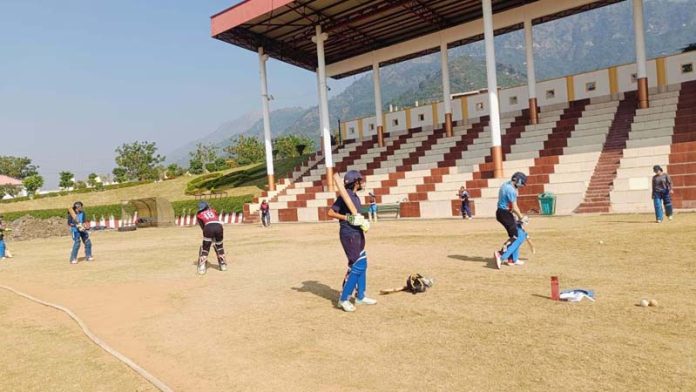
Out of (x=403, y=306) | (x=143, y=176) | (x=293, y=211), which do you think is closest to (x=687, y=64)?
(x=293, y=211)

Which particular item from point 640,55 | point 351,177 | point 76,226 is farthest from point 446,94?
point 351,177

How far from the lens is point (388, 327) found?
5578 millimetres

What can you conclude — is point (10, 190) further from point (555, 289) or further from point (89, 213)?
point (555, 289)

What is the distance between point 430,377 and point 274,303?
11.9 ft

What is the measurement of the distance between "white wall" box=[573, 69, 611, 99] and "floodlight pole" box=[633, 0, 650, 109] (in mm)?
4172

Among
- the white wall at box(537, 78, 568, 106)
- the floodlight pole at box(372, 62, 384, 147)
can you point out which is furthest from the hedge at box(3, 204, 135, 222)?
the white wall at box(537, 78, 568, 106)

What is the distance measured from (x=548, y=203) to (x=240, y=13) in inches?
750

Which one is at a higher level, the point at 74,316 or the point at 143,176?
the point at 143,176

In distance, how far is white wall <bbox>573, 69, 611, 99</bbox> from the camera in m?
28.0

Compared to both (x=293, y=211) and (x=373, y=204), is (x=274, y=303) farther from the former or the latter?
(x=293, y=211)

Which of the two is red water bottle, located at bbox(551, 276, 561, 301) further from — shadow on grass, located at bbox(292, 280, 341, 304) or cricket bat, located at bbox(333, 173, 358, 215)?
shadow on grass, located at bbox(292, 280, 341, 304)

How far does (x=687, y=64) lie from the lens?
25.4 m

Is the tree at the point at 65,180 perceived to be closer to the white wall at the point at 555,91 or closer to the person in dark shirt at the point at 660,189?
the white wall at the point at 555,91

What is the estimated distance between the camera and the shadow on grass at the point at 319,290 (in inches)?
290
